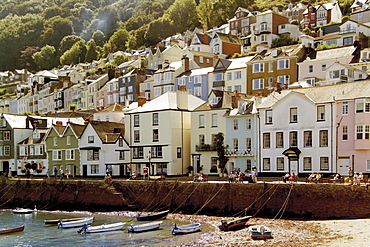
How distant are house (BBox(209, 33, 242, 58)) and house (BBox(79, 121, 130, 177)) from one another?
43.8 meters

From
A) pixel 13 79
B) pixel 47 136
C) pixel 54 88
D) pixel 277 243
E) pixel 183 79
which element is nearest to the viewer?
pixel 277 243

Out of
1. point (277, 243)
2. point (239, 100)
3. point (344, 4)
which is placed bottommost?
point (277, 243)

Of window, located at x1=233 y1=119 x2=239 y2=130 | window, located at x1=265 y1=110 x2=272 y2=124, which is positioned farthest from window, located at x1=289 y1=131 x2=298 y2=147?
window, located at x1=233 y1=119 x2=239 y2=130

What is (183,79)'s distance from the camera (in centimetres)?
7975

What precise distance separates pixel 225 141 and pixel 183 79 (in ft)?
94.2

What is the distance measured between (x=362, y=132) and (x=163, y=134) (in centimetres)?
2198

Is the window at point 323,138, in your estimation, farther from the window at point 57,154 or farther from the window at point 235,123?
the window at point 57,154

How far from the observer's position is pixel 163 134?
55.7 m

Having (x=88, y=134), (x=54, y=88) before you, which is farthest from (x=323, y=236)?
(x=54, y=88)

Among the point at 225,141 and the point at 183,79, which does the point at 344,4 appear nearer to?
the point at 183,79

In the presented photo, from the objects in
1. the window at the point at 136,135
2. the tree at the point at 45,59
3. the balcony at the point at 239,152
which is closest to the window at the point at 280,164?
the balcony at the point at 239,152

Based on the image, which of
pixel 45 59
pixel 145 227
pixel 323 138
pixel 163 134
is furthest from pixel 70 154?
pixel 45 59

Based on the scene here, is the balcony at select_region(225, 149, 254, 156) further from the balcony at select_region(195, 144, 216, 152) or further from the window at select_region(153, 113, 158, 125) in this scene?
the window at select_region(153, 113, 158, 125)

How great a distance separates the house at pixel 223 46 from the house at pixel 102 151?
43.8 metres
